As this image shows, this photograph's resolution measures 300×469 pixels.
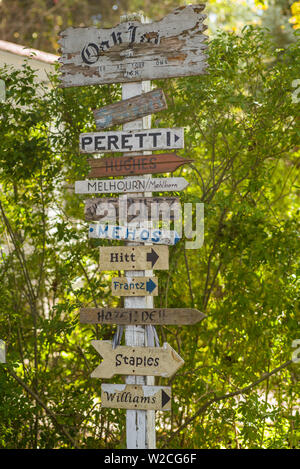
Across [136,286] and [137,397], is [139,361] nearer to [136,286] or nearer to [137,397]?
[137,397]

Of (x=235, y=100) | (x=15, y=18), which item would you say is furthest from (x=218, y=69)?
(x=15, y=18)

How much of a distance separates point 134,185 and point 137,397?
1.21 meters

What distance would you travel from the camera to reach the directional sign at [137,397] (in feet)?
10.3

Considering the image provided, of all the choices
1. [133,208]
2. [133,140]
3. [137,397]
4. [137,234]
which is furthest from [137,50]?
[137,397]

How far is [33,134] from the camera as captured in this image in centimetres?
454

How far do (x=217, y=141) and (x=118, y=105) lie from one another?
1.55 m

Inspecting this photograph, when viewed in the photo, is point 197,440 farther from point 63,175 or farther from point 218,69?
point 218,69

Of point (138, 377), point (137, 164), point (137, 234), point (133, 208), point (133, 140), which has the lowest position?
point (138, 377)

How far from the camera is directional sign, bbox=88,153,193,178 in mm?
3170

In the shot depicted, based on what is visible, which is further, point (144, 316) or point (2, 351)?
point (2, 351)

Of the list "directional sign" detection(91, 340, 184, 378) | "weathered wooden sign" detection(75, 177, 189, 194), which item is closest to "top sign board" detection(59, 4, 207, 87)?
"weathered wooden sign" detection(75, 177, 189, 194)

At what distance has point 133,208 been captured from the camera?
3234mm

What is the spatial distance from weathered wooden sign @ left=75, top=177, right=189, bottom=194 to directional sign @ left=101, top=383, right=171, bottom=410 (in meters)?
1.12

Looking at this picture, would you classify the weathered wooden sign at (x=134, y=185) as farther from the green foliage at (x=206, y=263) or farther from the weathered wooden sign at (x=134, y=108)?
the green foliage at (x=206, y=263)
